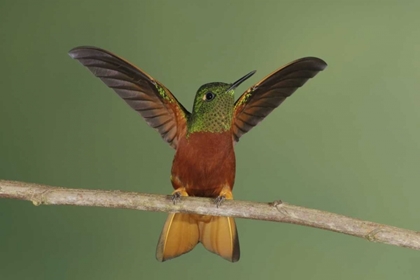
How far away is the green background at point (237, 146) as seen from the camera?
6.71 ft

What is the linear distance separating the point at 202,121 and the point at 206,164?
0.11 metres

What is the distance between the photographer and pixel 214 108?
162 centimetres

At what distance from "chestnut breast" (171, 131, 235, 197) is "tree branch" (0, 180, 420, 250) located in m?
0.09

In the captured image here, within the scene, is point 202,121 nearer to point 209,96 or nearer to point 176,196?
point 209,96

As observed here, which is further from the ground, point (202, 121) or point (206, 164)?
point (202, 121)

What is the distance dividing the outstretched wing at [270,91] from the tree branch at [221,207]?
0.91 feet

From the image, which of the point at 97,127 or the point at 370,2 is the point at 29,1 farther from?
the point at 370,2

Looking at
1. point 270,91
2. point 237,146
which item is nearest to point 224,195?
point 270,91

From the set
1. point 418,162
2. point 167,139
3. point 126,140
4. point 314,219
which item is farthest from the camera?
point 126,140

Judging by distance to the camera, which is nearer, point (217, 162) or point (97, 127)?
point (217, 162)

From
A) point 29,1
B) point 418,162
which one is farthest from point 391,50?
point 29,1

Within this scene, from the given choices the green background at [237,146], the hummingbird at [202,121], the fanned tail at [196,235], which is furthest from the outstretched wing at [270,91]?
the green background at [237,146]

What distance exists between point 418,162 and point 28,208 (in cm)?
132

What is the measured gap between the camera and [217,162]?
5.35ft
